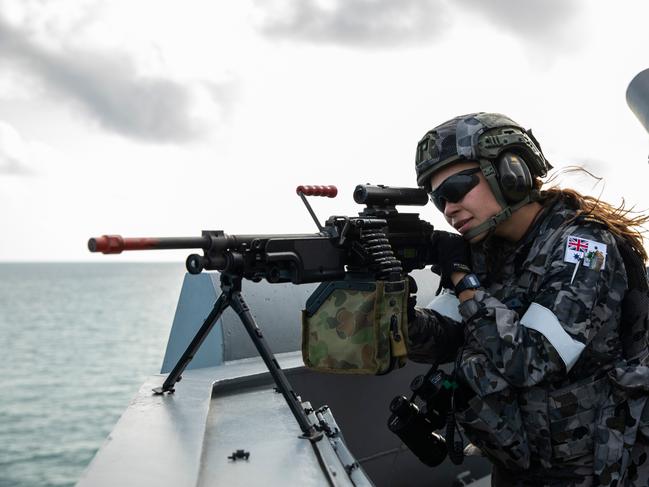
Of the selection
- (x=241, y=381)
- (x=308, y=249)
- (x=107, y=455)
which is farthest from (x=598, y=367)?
(x=107, y=455)

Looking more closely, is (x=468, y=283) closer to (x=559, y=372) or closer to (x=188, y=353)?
(x=559, y=372)

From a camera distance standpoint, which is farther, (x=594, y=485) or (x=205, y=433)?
(x=594, y=485)

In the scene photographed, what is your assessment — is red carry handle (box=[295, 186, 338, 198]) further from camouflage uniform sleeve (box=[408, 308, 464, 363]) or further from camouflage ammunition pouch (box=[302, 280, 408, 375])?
camouflage uniform sleeve (box=[408, 308, 464, 363])

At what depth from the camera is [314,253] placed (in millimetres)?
2721

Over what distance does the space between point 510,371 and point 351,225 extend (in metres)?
0.82

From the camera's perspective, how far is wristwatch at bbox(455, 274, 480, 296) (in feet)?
9.23

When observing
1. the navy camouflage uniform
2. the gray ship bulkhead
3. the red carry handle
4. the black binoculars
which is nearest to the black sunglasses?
the navy camouflage uniform

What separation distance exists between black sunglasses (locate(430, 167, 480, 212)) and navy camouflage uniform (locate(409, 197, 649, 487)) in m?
0.36

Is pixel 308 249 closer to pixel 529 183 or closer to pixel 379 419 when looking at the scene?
pixel 529 183

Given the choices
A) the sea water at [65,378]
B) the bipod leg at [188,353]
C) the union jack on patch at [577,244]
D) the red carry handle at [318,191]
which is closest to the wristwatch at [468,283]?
the union jack on patch at [577,244]

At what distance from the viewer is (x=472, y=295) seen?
109 inches

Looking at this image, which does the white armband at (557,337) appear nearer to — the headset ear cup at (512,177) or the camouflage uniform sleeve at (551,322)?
the camouflage uniform sleeve at (551,322)

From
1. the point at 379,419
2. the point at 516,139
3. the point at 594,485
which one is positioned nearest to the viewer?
the point at 594,485

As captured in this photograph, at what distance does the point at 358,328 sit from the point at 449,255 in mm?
603
